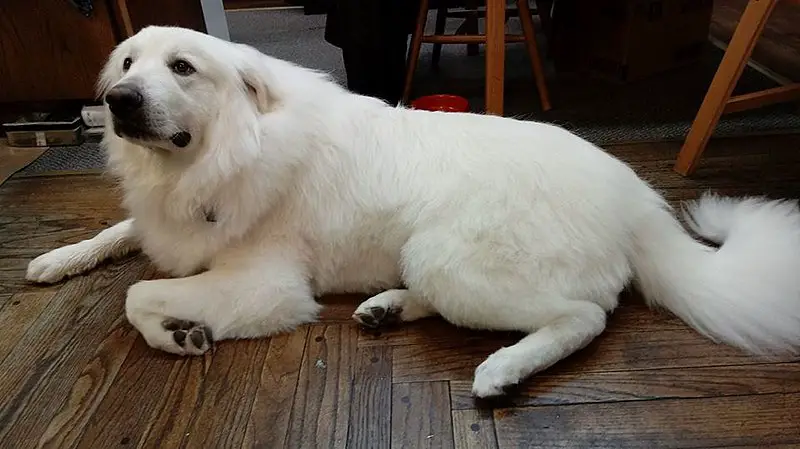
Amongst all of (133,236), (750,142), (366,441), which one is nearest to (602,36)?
(750,142)

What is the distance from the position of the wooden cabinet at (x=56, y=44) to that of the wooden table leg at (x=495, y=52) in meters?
1.55

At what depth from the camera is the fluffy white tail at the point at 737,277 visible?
136cm

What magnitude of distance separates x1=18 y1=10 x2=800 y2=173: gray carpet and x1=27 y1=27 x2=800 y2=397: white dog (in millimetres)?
1077

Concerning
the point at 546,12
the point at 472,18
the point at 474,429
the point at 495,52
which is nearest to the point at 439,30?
the point at 472,18

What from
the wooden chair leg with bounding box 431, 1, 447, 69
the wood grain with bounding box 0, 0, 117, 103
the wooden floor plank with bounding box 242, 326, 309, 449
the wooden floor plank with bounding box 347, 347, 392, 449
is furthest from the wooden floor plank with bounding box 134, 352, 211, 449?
the wooden chair leg with bounding box 431, 1, 447, 69

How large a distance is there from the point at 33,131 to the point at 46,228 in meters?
0.97

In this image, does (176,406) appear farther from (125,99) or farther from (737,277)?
(737,277)

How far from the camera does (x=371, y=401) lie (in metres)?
1.34

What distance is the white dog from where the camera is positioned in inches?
54.6

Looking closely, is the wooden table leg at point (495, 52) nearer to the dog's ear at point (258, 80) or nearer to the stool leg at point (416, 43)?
the stool leg at point (416, 43)

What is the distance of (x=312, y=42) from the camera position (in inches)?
166

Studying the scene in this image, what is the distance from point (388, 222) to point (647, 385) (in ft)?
2.13

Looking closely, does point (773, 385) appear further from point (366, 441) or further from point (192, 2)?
point (192, 2)

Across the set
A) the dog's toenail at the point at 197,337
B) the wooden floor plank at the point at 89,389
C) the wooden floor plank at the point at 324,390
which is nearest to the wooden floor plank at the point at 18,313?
the wooden floor plank at the point at 89,389
